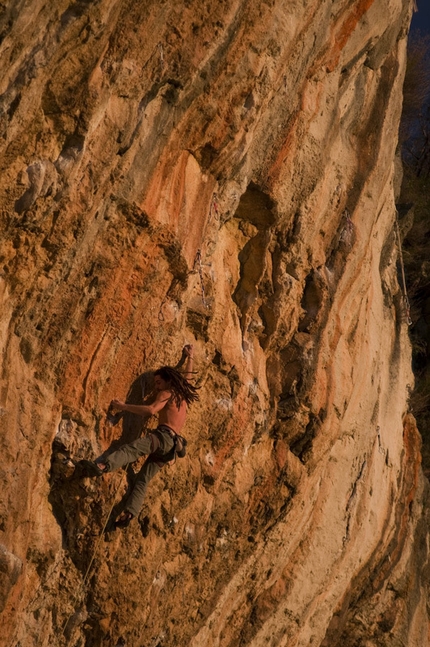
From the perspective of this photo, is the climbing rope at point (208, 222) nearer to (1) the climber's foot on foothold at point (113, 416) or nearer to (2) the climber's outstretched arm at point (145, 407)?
(2) the climber's outstretched arm at point (145, 407)

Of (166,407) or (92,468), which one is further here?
(166,407)

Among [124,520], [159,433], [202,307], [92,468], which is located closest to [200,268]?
[202,307]

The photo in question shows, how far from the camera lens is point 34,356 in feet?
21.7

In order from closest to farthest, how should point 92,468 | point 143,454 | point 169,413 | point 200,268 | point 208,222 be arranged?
point 92,468, point 143,454, point 169,413, point 208,222, point 200,268

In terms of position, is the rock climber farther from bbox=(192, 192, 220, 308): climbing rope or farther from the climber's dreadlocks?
bbox=(192, 192, 220, 308): climbing rope


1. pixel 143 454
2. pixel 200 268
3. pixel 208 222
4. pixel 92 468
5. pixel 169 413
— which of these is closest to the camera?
pixel 92 468

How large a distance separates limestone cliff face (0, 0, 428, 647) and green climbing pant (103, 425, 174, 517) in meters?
0.15

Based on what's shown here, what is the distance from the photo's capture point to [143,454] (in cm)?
724

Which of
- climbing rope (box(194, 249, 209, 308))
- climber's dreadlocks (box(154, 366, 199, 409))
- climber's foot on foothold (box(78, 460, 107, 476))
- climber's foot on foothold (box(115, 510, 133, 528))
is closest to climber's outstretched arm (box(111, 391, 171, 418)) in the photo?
climber's dreadlocks (box(154, 366, 199, 409))

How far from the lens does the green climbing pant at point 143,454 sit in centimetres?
706

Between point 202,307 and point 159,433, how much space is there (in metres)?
1.28

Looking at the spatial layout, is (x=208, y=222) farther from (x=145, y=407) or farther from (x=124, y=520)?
(x=124, y=520)

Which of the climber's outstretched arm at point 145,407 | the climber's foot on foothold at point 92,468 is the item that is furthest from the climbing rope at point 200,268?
the climber's foot on foothold at point 92,468

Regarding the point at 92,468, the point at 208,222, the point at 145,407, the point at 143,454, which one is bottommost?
the point at 92,468
